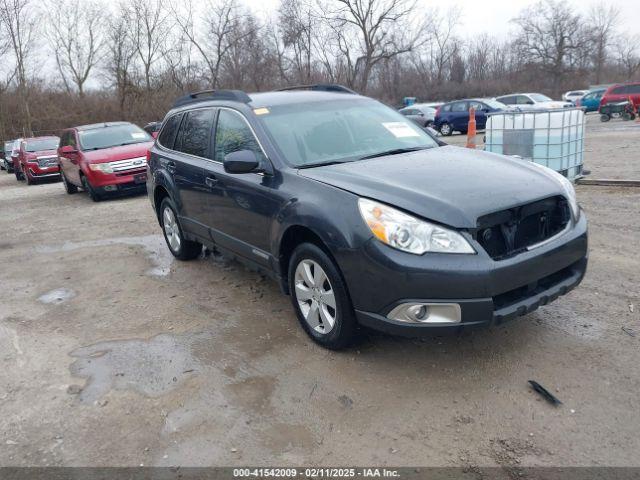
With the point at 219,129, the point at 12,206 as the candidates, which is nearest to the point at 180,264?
the point at 219,129

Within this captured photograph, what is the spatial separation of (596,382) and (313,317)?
1.79 m

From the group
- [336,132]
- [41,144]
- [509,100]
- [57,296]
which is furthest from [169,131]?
[509,100]

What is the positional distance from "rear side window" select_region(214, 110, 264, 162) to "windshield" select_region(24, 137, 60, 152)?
1598 centimetres

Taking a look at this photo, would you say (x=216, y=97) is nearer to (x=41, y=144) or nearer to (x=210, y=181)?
(x=210, y=181)

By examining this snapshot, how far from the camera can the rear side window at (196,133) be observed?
504 cm

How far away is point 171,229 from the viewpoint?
20.6 ft

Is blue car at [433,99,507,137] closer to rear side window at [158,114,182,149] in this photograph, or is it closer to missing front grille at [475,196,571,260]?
rear side window at [158,114,182,149]

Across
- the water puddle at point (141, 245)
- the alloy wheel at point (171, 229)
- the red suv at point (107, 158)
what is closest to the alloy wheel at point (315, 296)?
the alloy wheel at point (171, 229)

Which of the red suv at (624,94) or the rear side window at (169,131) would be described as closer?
the rear side window at (169,131)

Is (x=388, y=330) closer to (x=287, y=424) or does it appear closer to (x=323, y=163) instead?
(x=287, y=424)

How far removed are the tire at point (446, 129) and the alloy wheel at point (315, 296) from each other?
21.8 m

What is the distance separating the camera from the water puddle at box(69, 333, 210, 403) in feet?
11.4

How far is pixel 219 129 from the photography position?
4.83 metres

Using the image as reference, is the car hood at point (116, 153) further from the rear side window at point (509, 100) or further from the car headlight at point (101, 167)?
the rear side window at point (509, 100)
